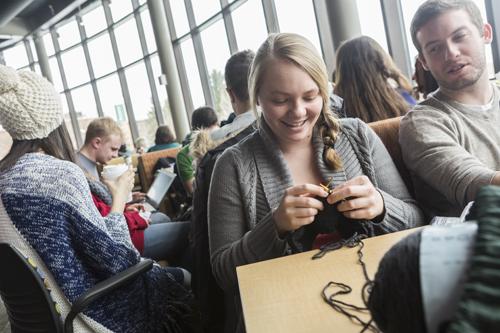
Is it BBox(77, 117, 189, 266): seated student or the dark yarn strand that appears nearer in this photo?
the dark yarn strand

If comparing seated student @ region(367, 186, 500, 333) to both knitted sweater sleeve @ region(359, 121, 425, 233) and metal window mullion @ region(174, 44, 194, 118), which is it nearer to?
knitted sweater sleeve @ region(359, 121, 425, 233)

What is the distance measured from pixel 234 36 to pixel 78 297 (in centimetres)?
617

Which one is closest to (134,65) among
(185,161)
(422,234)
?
(185,161)

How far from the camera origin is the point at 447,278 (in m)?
0.28

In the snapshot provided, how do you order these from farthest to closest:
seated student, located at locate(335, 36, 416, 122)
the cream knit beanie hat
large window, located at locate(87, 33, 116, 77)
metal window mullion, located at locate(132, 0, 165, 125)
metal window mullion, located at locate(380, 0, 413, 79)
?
large window, located at locate(87, 33, 116, 77) < metal window mullion, located at locate(132, 0, 165, 125) < metal window mullion, located at locate(380, 0, 413, 79) < seated student, located at locate(335, 36, 416, 122) < the cream knit beanie hat

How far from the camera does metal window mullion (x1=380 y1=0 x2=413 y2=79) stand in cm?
430

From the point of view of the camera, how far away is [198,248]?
152 centimetres

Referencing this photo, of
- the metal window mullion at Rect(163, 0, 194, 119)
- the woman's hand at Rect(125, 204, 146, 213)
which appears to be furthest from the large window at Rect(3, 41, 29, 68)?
the woman's hand at Rect(125, 204, 146, 213)

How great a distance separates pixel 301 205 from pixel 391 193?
1.65ft

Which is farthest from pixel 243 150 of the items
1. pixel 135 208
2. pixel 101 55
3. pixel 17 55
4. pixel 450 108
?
pixel 17 55

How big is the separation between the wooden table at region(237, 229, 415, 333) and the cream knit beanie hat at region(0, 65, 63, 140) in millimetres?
1004

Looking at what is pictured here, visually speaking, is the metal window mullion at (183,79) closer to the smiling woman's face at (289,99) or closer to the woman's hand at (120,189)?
the woman's hand at (120,189)

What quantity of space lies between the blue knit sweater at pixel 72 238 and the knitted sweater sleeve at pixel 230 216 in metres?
0.35

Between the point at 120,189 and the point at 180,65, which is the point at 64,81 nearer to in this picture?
the point at 180,65
